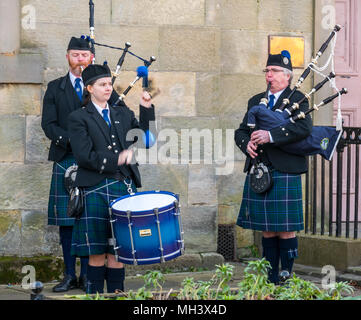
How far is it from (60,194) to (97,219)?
3.76ft

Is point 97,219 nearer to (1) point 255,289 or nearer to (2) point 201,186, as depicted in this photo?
(1) point 255,289

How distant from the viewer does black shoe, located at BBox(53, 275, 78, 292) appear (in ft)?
19.4

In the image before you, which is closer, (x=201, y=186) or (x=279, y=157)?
(x=279, y=157)

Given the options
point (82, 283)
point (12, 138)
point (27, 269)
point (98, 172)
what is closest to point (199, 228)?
point (82, 283)

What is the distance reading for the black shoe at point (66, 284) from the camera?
19.4 feet

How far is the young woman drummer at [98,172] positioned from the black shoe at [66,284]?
0.98 m

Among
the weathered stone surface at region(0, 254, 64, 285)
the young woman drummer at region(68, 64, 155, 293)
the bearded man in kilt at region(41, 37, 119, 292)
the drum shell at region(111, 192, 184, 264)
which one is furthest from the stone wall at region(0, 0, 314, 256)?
the drum shell at region(111, 192, 184, 264)

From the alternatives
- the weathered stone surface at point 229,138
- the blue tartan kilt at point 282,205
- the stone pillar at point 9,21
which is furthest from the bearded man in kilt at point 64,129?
the weathered stone surface at point 229,138

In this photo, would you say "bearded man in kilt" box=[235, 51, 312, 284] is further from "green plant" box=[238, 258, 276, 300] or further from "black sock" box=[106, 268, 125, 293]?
"green plant" box=[238, 258, 276, 300]

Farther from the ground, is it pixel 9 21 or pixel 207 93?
pixel 9 21

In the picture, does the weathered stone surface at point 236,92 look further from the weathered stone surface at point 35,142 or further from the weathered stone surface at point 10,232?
the weathered stone surface at point 10,232

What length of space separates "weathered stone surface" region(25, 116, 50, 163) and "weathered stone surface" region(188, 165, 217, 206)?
117 cm

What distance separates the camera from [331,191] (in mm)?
7008
